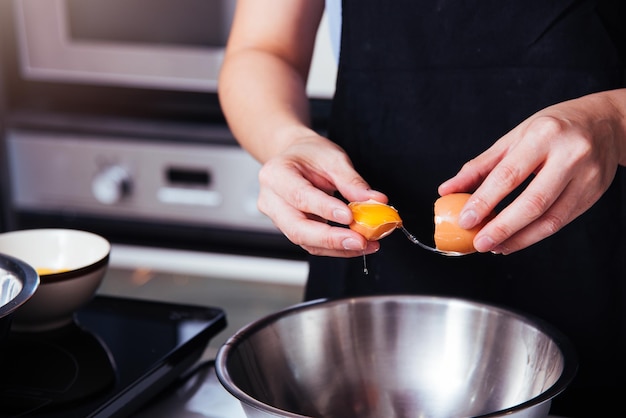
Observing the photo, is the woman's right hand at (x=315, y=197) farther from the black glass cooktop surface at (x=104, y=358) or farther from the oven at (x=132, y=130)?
the oven at (x=132, y=130)

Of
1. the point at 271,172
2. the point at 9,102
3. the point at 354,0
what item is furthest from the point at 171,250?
the point at 271,172

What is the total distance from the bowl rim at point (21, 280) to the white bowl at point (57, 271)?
5 cm

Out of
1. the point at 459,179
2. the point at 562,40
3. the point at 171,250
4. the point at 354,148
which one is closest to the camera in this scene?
the point at 459,179

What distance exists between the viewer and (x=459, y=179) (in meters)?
0.85

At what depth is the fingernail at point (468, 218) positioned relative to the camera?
0.80 m

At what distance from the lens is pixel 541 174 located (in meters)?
0.79

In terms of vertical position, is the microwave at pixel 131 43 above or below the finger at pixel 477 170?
above

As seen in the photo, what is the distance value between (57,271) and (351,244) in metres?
0.34

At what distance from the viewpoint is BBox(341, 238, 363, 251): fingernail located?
829 mm

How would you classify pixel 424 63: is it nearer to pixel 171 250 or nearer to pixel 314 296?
pixel 314 296

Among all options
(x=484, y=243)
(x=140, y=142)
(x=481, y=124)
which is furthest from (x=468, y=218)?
(x=140, y=142)

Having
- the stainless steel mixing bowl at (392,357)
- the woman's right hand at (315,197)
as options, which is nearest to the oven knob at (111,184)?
the woman's right hand at (315,197)

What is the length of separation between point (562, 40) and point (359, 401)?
51 cm

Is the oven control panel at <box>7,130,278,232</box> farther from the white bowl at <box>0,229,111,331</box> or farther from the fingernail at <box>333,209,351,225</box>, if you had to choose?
the fingernail at <box>333,209,351,225</box>
